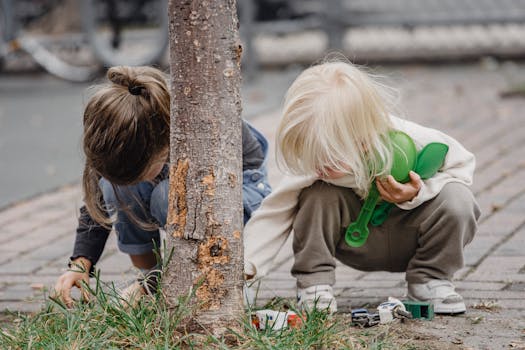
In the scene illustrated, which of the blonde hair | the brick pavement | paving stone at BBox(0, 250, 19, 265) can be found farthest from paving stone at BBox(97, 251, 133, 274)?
the blonde hair

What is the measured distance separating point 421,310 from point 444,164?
464 millimetres

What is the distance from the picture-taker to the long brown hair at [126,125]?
3105 mm

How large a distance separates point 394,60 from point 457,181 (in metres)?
6.81

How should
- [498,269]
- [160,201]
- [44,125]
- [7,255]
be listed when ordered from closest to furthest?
[160,201], [498,269], [7,255], [44,125]

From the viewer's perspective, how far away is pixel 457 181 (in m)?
3.18

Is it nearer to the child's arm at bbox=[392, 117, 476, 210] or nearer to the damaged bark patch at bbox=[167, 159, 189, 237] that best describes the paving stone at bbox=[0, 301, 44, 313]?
the damaged bark patch at bbox=[167, 159, 189, 237]

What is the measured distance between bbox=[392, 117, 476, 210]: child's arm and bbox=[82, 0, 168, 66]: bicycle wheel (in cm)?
604

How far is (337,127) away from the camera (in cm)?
300

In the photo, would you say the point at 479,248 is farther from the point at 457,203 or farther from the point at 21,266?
Answer: the point at 21,266

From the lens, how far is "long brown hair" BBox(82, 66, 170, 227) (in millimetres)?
3105

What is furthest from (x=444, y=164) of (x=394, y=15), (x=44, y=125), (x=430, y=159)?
(x=394, y=15)

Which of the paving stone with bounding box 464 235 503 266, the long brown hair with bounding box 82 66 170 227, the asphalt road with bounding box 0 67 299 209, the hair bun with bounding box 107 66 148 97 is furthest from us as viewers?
the asphalt road with bounding box 0 67 299 209

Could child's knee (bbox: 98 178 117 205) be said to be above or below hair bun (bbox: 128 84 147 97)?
below

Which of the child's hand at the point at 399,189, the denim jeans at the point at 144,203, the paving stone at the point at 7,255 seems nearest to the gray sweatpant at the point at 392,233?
the child's hand at the point at 399,189
